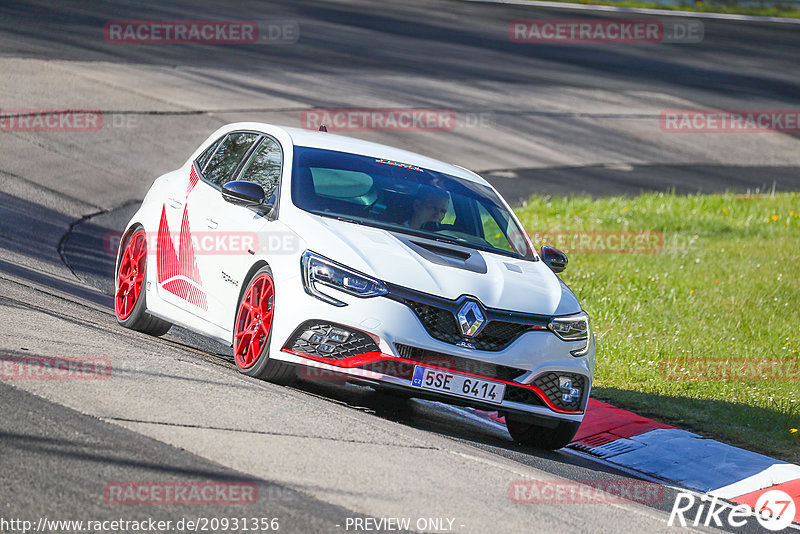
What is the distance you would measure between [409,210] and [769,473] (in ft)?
10.2

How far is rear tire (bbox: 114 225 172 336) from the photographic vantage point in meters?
9.32

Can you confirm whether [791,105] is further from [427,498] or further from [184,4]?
[427,498]

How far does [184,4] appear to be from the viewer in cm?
3281

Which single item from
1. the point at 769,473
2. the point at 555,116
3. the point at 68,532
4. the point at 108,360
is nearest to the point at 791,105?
the point at 555,116

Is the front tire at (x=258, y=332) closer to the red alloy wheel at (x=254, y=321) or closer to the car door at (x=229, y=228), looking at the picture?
the red alloy wheel at (x=254, y=321)

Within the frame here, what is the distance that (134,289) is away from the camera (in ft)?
31.0
